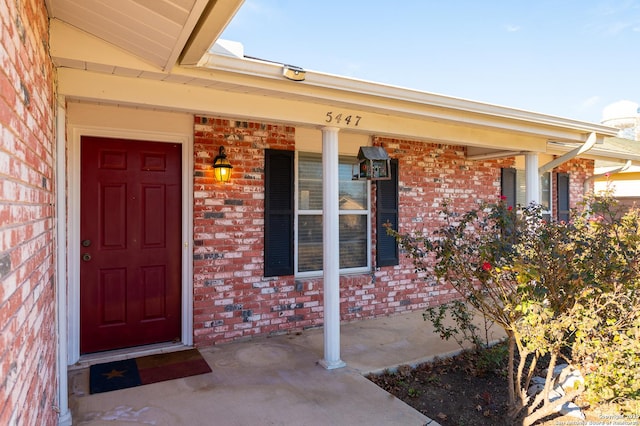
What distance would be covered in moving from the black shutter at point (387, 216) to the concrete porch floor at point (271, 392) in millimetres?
1325

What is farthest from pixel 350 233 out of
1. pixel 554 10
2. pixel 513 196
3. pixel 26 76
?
pixel 554 10

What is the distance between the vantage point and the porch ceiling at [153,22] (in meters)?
2.04

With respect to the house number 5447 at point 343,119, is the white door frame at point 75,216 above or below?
below

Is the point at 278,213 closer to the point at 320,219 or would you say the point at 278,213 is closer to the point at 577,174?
the point at 320,219

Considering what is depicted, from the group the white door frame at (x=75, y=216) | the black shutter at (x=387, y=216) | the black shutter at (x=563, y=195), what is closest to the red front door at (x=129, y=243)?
the white door frame at (x=75, y=216)

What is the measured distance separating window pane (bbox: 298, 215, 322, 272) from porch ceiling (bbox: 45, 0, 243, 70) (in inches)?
106

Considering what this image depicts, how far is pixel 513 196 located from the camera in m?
7.03

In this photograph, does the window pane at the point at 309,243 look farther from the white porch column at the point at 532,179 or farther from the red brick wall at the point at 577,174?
the red brick wall at the point at 577,174

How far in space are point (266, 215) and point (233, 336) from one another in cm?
139

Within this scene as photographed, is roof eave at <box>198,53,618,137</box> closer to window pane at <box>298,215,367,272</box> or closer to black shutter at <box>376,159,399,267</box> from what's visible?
black shutter at <box>376,159,399,267</box>

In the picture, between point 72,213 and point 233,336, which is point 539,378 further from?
point 72,213

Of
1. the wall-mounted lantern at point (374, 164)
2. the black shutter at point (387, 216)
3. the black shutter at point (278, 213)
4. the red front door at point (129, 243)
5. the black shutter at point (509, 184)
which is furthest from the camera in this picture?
the black shutter at point (509, 184)

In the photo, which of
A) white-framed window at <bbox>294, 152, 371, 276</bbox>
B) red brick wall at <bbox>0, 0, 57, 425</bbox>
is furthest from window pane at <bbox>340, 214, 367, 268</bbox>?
red brick wall at <bbox>0, 0, 57, 425</bbox>

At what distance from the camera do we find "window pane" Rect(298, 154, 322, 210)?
5020 mm
